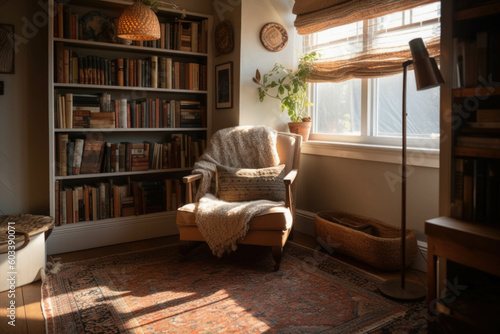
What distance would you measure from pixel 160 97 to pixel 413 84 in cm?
226

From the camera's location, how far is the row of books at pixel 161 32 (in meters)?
3.13

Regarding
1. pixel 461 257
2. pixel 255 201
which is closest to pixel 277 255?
pixel 255 201

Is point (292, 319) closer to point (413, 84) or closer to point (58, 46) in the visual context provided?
point (413, 84)

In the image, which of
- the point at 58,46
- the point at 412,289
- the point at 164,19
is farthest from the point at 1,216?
the point at 412,289

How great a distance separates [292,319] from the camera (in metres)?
2.09

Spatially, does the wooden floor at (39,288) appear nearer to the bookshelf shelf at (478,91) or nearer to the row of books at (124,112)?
the row of books at (124,112)

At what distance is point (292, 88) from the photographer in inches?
149

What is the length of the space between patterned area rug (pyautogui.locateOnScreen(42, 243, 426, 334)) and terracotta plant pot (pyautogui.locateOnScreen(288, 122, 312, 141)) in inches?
43.7

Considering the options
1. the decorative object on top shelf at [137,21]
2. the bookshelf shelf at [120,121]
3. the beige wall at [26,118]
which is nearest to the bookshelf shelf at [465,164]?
the decorative object on top shelf at [137,21]

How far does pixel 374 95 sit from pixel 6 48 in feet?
9.42

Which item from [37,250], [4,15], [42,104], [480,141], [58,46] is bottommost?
[37,250]

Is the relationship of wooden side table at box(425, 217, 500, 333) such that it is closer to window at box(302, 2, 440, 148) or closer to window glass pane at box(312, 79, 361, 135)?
window at box(302, 2, 440, 148)

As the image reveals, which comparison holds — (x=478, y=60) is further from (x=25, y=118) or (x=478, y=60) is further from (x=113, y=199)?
(x=25, y=118)

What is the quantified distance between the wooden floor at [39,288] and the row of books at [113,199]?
279mm
